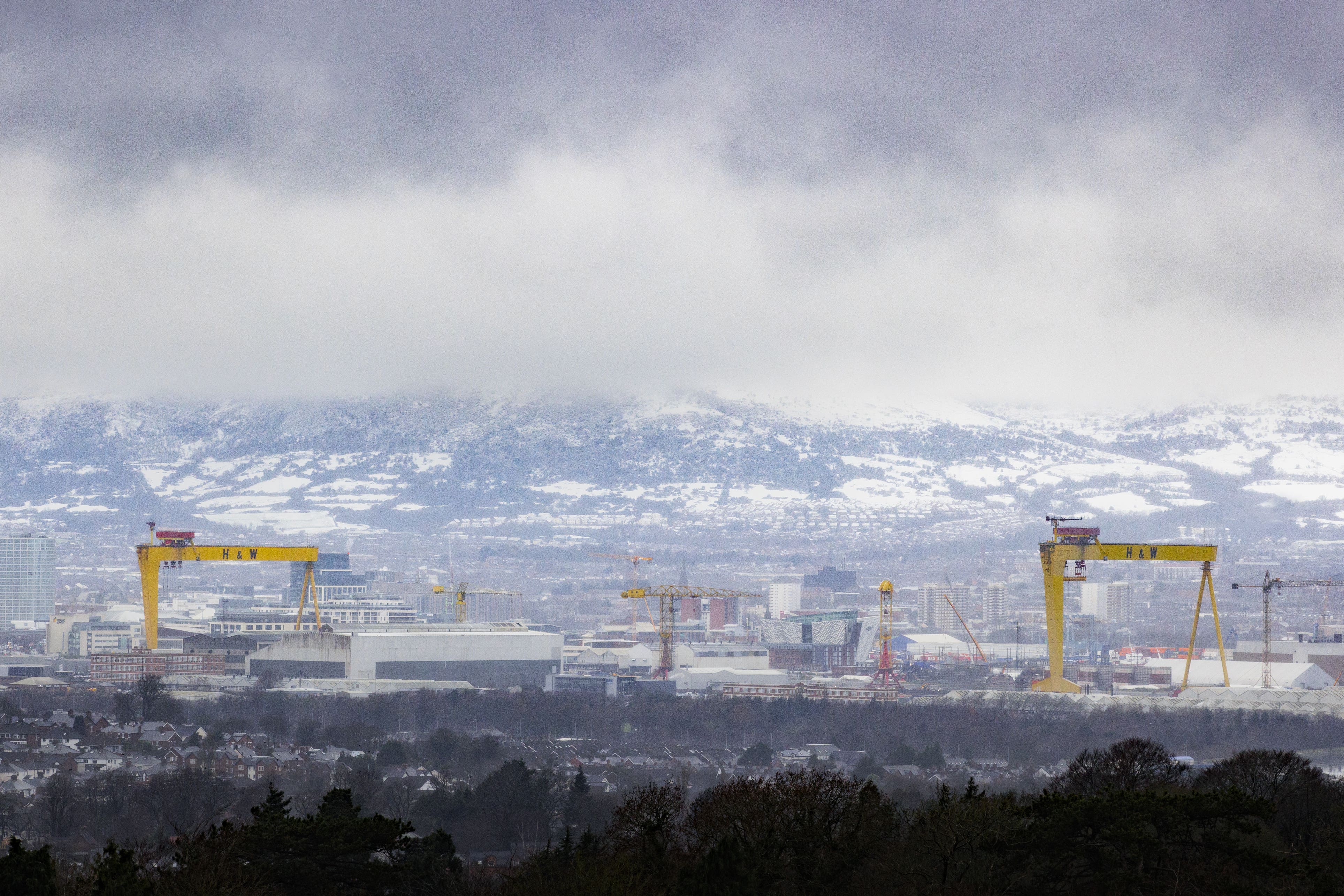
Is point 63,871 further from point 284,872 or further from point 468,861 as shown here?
point 468,861

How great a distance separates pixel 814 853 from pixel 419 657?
10065cm

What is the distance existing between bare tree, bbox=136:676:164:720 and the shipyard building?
24407mm

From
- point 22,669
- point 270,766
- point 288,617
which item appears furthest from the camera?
point 288,617

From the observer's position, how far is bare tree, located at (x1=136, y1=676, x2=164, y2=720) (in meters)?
89.5

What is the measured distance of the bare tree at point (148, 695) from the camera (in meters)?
89.5

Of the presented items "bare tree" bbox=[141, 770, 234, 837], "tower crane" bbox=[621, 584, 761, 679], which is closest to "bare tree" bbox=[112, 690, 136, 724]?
"bare tree" bbox=[141, 770, 234, 837]

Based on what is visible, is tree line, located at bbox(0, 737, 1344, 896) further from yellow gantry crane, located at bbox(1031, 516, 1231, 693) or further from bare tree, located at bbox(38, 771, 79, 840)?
yellow gantry crane, located at bbox(1031, 516, 1231, 693)

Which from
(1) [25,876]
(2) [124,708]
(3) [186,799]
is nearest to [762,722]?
(2) [124,708]

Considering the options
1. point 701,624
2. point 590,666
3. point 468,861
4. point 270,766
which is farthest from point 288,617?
point 468,861

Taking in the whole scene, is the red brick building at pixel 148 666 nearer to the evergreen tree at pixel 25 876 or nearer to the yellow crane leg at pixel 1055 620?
the yellow crane leg at pixel 1055 620

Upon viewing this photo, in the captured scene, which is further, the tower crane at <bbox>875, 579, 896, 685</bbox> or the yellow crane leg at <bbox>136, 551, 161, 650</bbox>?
the tower crane at <bbox>875, 579, 896, 685</bbox>

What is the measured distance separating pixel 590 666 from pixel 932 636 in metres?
52.6

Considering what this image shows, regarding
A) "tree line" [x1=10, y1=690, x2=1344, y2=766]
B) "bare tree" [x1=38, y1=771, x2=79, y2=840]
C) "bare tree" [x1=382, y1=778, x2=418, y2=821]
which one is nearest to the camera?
"bare tree" [x1=38, y1=771, x2=79, y2=840]

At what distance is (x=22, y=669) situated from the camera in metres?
133
